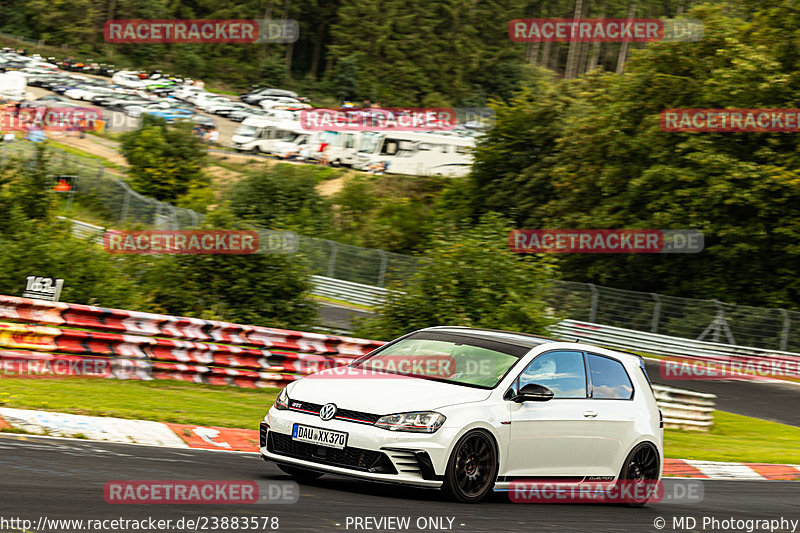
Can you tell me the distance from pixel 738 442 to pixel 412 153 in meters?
44.3

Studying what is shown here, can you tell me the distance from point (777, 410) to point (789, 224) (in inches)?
471

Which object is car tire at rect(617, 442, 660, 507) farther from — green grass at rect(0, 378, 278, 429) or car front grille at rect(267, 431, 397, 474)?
green grass at rect(0, 378, 278, 429)

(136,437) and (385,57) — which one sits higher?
(385,57)

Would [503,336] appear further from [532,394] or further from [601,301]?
[601,301]

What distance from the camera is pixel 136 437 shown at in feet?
30.9

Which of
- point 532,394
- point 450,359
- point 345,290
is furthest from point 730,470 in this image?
point 345,290

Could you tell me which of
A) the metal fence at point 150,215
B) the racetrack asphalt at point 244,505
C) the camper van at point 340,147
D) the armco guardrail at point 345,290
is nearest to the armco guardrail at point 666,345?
the metal fence at point 150,215

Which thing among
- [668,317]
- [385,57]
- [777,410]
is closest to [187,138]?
[668,317]

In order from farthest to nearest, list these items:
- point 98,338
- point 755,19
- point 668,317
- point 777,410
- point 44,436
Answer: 1. point 755,19
2. point 668,317
3. point 777,410
4. point 98,338
5. point 44,436

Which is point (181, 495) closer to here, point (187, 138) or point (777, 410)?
point (777, 410)

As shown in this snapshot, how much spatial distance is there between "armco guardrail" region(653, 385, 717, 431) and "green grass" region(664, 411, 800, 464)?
9.5 inches

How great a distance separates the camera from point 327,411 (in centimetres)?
758

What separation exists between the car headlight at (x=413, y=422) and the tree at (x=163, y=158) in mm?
39172

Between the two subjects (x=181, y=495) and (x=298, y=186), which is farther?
(x=298, y=186)
